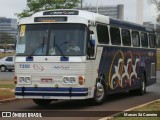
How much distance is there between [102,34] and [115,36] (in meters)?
1.48

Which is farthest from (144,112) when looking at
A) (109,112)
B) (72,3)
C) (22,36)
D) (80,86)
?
(72,3)

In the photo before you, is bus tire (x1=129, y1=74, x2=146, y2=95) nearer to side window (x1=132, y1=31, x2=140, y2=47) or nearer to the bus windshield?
side window (x1=132, y1=31, x2=140, y2=47)

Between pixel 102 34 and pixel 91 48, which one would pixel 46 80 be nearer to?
pixel 91 48

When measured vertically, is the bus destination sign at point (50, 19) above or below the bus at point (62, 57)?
above

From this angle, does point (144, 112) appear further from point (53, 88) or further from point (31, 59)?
point (31, 59)

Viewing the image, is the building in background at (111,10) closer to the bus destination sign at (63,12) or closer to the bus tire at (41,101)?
the bus tire at (41,101)

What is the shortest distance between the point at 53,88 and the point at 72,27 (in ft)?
6.66

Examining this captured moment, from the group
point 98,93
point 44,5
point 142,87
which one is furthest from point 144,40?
point 44,5

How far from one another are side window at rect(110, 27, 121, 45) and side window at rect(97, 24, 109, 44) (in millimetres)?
542

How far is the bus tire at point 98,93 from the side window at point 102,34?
1.47 meters

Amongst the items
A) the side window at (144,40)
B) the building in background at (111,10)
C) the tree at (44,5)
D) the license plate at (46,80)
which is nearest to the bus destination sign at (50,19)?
the license plate at (46,80)

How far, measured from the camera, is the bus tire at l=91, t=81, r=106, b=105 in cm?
1693

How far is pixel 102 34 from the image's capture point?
1767cm

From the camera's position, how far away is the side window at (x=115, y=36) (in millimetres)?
18714
